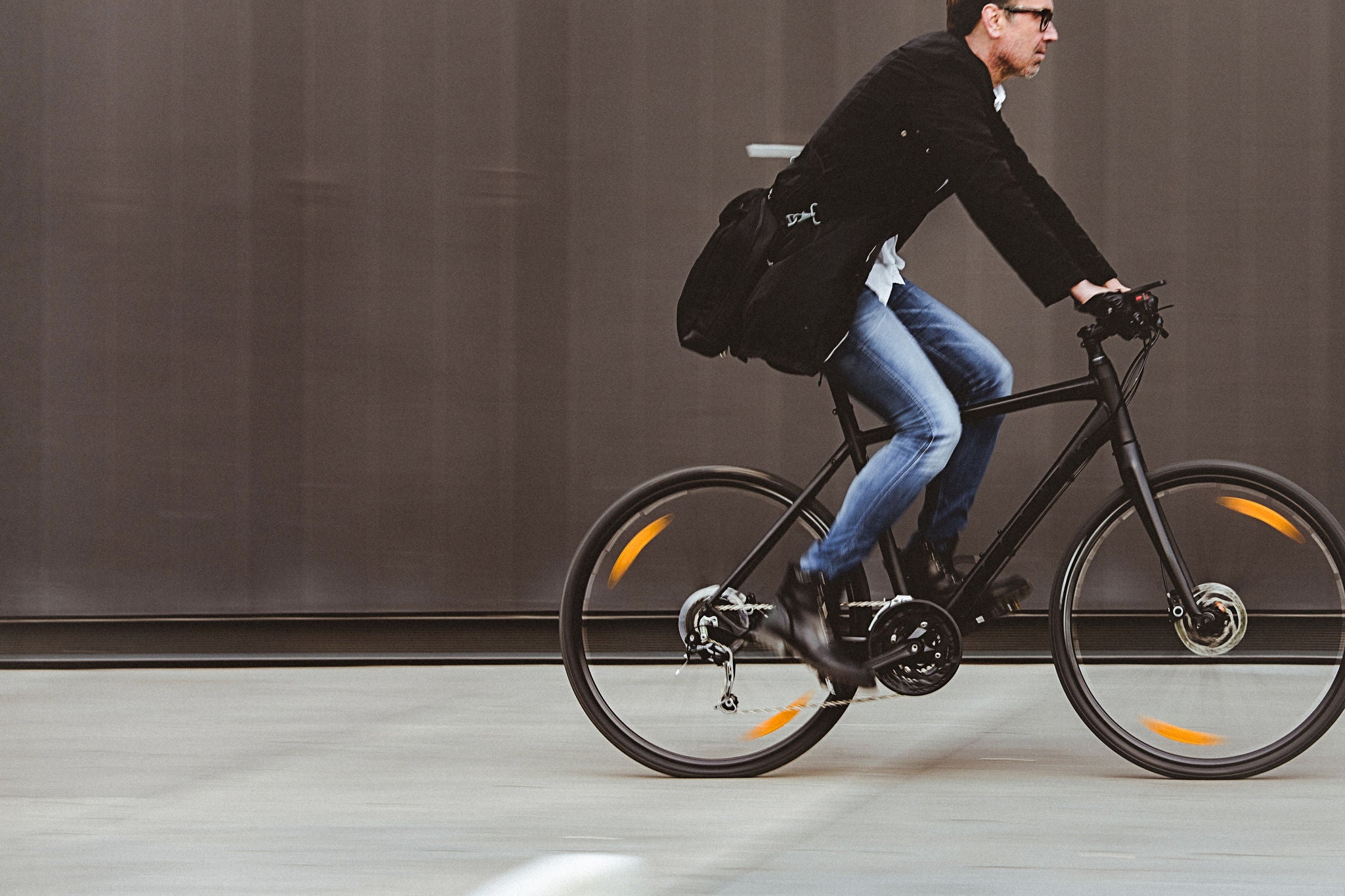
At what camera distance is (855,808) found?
363cm

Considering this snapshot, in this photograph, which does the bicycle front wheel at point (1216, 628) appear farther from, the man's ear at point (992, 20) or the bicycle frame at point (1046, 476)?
the man's ear at point (992, 20)

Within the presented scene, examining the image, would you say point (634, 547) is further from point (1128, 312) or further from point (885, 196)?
point (1128, 312)

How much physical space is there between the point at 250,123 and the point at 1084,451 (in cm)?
367

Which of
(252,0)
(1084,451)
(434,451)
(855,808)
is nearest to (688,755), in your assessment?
(855,808)

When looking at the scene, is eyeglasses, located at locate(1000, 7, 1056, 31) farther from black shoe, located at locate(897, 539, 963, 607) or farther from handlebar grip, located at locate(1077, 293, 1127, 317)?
black shoe, located at locate(897, 539, 963, 607)

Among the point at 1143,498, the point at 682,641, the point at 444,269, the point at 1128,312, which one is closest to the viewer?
the point at 1128,312

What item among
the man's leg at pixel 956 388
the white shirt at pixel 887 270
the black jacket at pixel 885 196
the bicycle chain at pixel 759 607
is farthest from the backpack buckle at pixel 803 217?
the bicycle chain at pixel 759 607

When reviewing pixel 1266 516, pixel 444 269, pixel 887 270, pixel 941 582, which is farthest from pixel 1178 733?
pixel 444 269

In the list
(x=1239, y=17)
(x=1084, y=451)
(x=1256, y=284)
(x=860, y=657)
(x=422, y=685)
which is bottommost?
(x=422, y=685)

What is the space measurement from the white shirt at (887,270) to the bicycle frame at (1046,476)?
272mm

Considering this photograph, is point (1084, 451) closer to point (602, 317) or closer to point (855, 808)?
point (855, 808)

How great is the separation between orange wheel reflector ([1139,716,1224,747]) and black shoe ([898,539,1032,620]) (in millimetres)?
466

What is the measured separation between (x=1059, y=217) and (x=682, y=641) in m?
1.52

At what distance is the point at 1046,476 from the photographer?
386 centimetres
